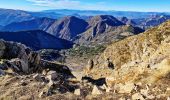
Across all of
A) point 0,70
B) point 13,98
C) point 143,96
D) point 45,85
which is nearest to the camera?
point 143,96

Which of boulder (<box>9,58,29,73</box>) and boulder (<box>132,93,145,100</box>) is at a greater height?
boulder (<box>132,93,145,100</box>)

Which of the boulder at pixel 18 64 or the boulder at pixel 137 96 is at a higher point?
the boulder at pixel 137 96

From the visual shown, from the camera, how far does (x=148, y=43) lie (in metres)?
186

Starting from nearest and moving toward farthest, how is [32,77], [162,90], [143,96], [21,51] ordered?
[143,96] < [162,90] < [32,77] < [21,51]

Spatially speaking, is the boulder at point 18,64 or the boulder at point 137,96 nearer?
the boulder at point 137,96

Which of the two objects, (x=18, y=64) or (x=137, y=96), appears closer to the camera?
(x=137, y=96)

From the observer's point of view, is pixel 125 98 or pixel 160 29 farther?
pixel 160 29

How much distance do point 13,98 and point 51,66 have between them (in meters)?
64.1

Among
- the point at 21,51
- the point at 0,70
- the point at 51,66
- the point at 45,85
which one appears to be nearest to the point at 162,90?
the point at 45,85

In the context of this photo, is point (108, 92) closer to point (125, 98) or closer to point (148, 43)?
point (125, 98)

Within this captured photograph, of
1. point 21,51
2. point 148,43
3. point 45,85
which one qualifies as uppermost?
point 45,85

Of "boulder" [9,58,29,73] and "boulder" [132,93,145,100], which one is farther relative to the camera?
"boulder" [9,58,29,73]

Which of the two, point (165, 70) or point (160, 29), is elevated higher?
point (165, 70)

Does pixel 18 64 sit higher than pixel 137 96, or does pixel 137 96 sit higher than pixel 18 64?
pixel 137 96
